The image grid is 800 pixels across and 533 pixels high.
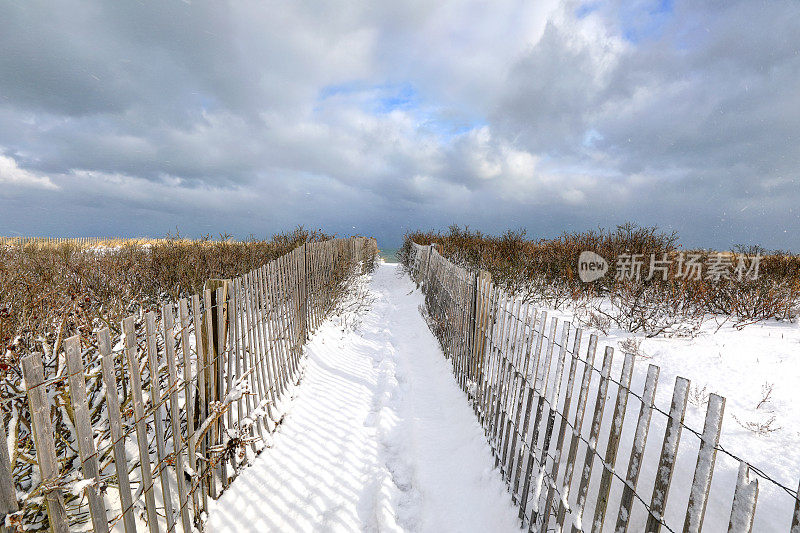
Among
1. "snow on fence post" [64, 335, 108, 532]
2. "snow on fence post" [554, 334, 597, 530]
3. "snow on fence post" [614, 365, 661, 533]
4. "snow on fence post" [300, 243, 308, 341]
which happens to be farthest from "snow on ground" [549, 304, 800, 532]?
"snow on fence post" [300, 243, 308, 341]

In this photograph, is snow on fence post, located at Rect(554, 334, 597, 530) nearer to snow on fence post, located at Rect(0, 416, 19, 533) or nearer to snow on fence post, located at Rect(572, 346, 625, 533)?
snow on fence post, located at Rect(572, 346, 625, 533)

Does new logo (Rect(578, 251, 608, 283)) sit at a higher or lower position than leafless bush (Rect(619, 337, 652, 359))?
higher

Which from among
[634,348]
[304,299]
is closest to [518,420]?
[634,348]

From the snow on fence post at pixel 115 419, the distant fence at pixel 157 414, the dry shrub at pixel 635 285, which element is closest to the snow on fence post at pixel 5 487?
the distant fence at pixel 157 414

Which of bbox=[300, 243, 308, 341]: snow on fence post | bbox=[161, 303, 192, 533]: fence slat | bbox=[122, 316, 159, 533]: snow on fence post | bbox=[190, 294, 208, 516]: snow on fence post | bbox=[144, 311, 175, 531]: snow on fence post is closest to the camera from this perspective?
bbox=[122, 316, 159, 533]: snow on fence post

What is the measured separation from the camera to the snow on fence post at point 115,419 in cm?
140

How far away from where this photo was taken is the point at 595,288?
866 cm

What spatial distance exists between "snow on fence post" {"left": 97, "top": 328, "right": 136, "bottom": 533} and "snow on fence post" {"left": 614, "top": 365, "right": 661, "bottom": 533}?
2.15 meters

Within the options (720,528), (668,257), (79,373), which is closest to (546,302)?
(668,257)

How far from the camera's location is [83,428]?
1.33m

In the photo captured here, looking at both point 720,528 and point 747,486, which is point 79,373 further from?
point 720,528

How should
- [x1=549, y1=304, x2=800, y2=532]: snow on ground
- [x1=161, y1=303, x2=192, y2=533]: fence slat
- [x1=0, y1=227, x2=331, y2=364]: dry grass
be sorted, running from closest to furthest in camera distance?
[x1=161, y1=303, x2=192, y2=533]: fence slat < [x1=549, y1=304, x2=800, y2=532]: snow on ground < [x1=0, y1=227, x2=331, y2=364]: dry grass

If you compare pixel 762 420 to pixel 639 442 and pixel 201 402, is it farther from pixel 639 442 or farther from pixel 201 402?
pixel 201 402

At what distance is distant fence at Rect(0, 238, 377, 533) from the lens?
1.27 metres
